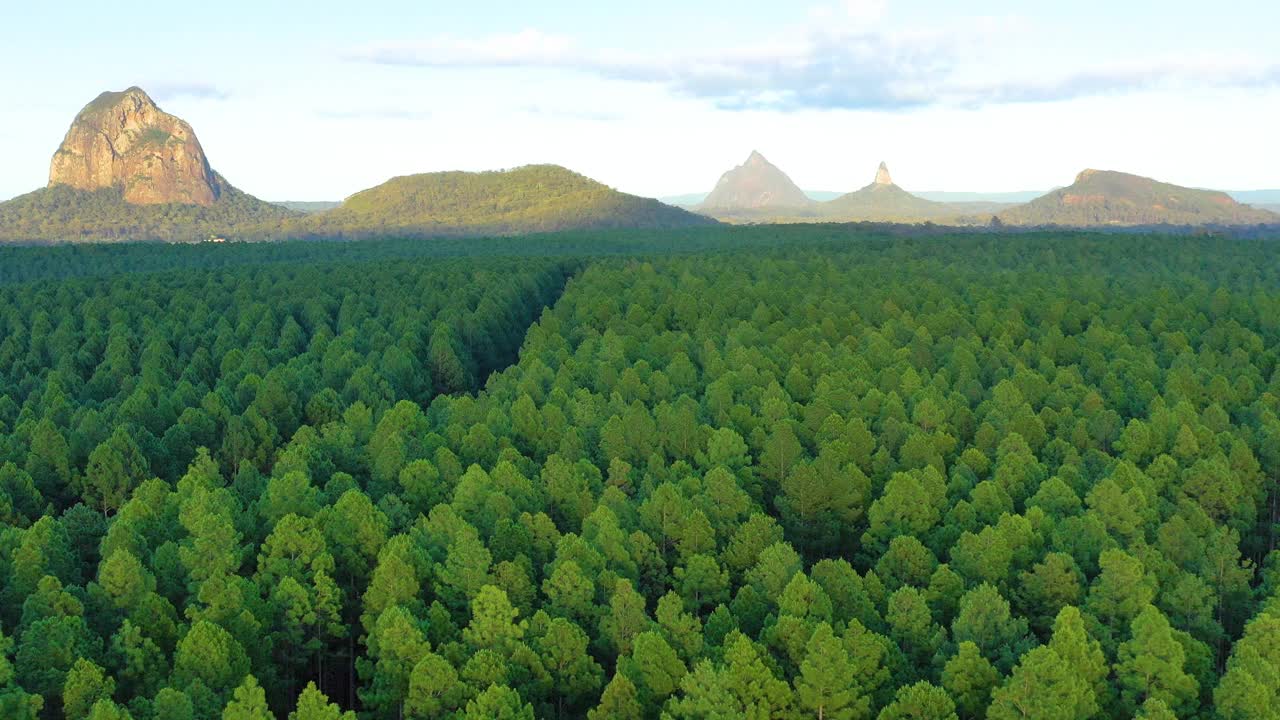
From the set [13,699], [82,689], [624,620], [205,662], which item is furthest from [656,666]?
[13,699]

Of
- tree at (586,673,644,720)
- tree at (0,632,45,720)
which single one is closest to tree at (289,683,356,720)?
Answer: tree at (586,673,644,720)

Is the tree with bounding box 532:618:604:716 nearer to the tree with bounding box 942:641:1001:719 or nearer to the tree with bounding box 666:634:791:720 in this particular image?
the tree with bounding box 666:634:791:720

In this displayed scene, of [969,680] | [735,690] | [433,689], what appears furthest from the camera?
[969,680]

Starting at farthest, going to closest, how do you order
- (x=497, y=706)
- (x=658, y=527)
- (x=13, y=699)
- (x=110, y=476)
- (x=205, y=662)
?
(x=110, y=476)
(x=658, y=527)
(x=205, y=662)
(x=13, y=699)
(x=497, y=706)

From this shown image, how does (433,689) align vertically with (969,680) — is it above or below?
above

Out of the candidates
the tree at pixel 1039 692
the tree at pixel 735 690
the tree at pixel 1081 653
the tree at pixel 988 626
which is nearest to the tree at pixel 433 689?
the tree at pixel 735 690

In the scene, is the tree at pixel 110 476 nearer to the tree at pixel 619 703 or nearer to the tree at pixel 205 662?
the tree at pixel 205 662

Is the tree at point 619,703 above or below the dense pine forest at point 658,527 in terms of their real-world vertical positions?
below

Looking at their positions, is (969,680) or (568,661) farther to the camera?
(568,661)

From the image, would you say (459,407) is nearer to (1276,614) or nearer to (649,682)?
(649,682)

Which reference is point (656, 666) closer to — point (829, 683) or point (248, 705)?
point (829, 683)
